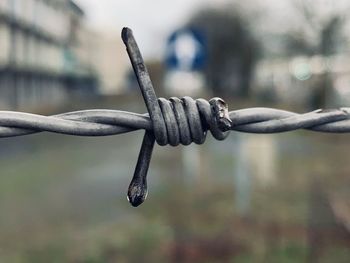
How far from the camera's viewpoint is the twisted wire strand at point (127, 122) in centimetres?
48

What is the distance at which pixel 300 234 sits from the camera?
343 cm

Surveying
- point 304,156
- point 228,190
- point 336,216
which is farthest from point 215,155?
point 336,216

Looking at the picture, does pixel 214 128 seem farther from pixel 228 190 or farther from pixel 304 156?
pixel 304 156

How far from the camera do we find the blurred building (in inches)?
430

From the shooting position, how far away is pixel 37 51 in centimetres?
1366

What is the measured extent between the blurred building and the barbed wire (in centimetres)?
809

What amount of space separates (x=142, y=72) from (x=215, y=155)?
7.54m

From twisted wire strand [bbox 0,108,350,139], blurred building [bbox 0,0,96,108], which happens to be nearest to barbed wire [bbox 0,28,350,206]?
twisted wire strand [bbox 0,108,350,139]

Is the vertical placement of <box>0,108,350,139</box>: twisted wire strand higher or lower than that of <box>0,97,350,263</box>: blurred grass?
higher

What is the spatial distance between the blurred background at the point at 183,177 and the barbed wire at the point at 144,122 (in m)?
0.08

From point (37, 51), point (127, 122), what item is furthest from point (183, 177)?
point (37, 51)

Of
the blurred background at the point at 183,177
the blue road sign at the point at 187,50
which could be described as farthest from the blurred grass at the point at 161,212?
the blue road sign at the point at 187,50

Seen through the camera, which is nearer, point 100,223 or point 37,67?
point 100,223

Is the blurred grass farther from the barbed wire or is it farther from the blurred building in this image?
the blurred building
